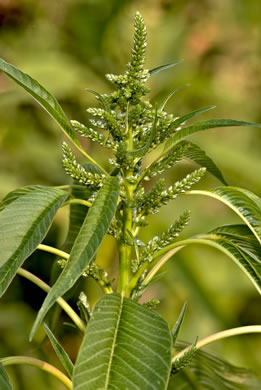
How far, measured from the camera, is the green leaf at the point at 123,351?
38 cm

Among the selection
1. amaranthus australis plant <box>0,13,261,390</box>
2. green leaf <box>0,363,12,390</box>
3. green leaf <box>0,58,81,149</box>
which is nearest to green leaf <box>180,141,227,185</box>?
→ amaranthus australis plant <box>0,13,261,390</box>

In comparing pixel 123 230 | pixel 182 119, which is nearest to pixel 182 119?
pixel 182 119

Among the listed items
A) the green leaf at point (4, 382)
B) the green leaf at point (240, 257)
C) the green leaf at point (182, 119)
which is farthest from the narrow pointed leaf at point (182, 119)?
the green leaf at point (4, 382)

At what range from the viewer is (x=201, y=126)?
0.48 metres

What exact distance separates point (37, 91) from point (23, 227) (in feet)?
0.39

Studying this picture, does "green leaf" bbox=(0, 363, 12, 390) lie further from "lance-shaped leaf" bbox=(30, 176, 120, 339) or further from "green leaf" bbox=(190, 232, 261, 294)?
"green leaf" bbox=(190, 232, 261, 294)

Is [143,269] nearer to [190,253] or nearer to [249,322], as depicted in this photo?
[190,253]

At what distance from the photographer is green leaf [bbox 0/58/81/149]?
472 millimetres

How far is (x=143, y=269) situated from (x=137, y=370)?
0.50 ft

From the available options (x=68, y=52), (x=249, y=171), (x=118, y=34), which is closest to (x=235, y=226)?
(x=249, y=171)

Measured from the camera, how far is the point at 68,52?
235cm

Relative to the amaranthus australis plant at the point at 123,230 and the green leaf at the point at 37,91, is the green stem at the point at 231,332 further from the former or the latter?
the green leaf at the point at 37,91

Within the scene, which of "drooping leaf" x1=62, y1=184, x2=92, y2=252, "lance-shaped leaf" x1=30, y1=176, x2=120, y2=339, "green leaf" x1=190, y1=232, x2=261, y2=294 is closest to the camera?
"lance-shaped leaf" x1=30, y1=176, x2=120, y2=339

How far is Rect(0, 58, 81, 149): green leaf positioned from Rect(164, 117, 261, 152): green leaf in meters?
0.09
